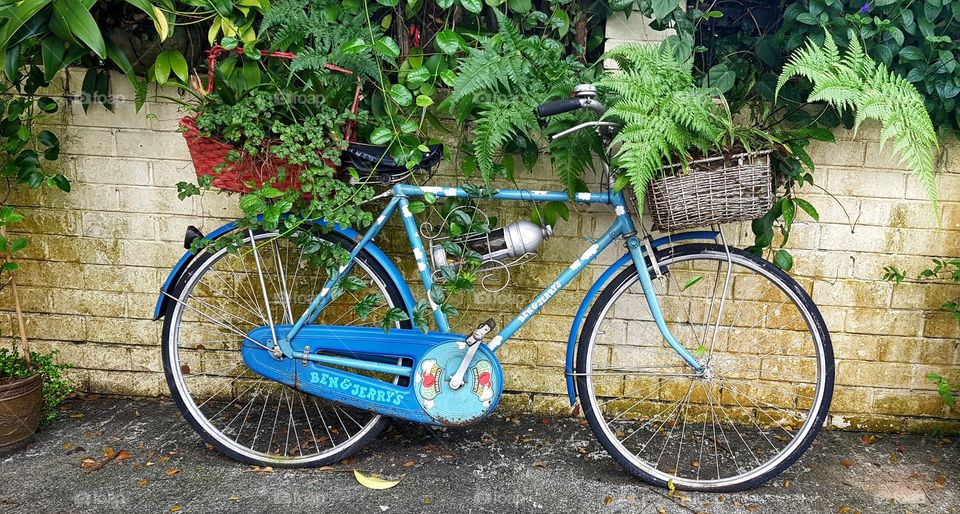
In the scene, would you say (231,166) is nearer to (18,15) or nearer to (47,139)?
(18,15)

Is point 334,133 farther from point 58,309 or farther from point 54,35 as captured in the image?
point 58,309

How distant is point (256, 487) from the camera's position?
253cm

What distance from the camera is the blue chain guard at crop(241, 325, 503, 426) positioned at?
251 centimetres

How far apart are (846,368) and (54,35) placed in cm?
329

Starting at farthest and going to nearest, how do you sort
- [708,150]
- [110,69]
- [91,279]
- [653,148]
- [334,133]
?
[91,279] < [110,69] < [334,133] < [708,150] < [653,148]

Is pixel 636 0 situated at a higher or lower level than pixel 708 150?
higher

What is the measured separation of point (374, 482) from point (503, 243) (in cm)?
98

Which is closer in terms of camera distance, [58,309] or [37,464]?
[37,464]

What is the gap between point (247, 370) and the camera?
→ 313cm

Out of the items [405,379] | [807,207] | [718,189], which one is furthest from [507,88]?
[807,207]

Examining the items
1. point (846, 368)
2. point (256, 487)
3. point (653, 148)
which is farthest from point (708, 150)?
point (256, 487)

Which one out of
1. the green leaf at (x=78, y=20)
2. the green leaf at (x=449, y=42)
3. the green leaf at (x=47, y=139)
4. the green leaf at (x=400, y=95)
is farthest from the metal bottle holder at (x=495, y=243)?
the green leaf at (x=47, y=139)

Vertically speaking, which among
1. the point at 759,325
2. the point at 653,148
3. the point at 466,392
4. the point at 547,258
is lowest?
the point at 466,392

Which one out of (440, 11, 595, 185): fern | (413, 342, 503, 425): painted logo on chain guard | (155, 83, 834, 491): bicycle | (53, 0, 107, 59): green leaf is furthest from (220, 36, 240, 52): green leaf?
(413, 342, 503, 425): painted logo on chain guard
